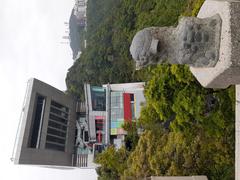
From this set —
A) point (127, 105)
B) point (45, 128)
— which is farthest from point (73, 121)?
point (127, 105)

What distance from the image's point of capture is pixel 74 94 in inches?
1378

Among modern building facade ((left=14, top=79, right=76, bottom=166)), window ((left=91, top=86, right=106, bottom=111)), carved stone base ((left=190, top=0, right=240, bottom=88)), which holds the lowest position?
carved stone base ((left=190, top=0, right=240, bottom=88))

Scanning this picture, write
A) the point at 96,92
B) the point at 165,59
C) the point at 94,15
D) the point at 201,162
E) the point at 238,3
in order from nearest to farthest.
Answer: the point at 238,3, the point at 165,59, the point at 201,162, the point at 96,92, the point at 94,15

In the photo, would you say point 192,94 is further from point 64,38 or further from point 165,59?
point 64,38

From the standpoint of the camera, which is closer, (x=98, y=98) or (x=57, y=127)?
(x=57, y=127)

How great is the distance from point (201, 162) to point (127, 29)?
1998 cm

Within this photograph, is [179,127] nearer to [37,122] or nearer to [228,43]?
[228,43]

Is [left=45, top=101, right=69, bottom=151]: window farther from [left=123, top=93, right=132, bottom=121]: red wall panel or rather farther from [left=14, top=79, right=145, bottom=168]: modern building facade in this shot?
[left=123, top=93, right=132, bottom=121]: red wall panel

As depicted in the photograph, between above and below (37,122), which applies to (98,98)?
above

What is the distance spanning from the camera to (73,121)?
1282 inches

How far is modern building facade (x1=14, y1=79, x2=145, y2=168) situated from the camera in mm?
25297

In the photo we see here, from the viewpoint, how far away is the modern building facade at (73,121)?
25.3 metres

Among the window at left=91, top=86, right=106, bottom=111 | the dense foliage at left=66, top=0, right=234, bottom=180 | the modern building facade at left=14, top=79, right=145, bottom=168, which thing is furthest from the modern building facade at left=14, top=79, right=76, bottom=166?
the dense foliage at left=66, top=0, right=234, bottom=180

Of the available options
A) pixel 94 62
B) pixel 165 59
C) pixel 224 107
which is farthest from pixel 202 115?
pixel 94 62
